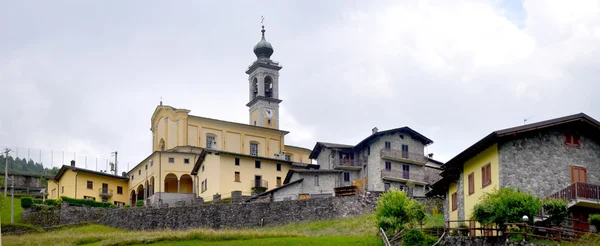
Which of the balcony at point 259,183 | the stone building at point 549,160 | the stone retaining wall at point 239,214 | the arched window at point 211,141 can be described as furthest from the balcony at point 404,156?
the stone building at point 549,160

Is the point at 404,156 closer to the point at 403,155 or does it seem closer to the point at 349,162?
the point at 403,155

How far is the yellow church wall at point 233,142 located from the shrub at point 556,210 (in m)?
67.4

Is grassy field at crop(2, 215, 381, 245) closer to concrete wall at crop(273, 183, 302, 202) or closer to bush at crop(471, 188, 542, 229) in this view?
bush at crop(471, 188, 542, 229)

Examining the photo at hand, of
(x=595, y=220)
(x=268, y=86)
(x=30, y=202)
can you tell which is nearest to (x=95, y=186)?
(x=30, y=202)

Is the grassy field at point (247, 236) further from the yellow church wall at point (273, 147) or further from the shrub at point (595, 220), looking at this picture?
the yellow church wall at point (273, 147)

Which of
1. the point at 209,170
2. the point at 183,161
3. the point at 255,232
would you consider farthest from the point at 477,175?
the point at 183,161

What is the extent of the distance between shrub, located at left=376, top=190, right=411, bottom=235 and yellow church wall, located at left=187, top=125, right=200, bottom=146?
54581 mm

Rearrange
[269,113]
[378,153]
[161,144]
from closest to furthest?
[378,153] < [161,144] < [269,113]

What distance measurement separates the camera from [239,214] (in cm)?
7356

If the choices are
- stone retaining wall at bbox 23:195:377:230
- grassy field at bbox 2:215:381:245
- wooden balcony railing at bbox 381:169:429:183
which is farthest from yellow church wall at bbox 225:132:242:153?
grassy field at bbox 2:215:381:245

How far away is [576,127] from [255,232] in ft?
80.0

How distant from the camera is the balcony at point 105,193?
101 m

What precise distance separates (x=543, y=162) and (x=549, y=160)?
33 centimetres

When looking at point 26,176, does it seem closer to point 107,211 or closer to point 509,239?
point 107,211
